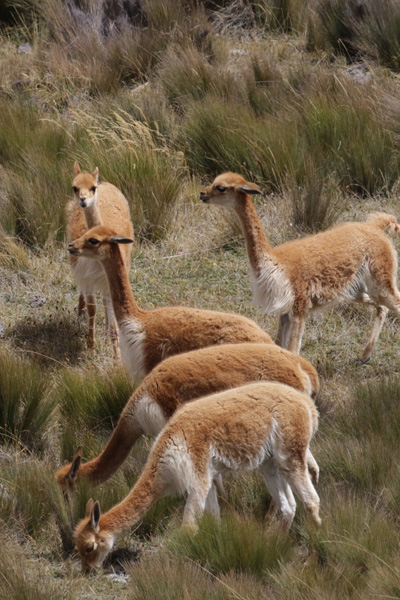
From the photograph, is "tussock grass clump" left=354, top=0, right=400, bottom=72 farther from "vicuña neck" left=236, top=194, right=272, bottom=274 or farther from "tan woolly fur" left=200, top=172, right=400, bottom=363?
"vicuña neck" left=236, top=194, right=272, bottom=274

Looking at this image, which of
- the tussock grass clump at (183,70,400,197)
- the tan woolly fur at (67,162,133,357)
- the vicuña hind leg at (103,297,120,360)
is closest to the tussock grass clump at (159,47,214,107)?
the tussock grass clump at (183,70,400,197)

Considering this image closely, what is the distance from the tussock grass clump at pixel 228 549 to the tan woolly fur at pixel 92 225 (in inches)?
122

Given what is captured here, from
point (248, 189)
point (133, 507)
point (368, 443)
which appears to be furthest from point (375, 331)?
point (133, 507)

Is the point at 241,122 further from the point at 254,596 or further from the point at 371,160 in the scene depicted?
the point at 254,596

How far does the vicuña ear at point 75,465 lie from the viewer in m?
5.43

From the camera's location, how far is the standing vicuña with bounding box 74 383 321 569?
5070 mm

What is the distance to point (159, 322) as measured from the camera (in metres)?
6.45

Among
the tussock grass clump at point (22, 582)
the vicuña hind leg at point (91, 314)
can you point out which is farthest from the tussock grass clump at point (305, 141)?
the tussock grass clump at point (22, 582)

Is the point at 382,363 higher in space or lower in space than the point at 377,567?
lower

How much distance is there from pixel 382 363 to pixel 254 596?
3503 millimetres

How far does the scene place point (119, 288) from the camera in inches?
262

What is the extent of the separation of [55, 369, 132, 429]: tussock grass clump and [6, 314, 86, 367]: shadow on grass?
949mm

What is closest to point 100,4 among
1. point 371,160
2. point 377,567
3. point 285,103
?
point 285,103

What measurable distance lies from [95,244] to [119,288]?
1.10 ft
